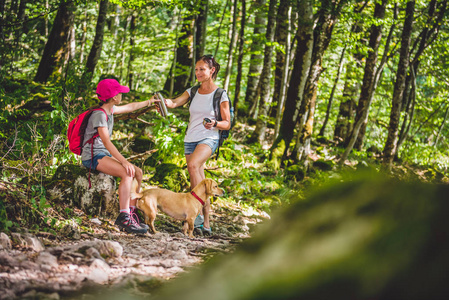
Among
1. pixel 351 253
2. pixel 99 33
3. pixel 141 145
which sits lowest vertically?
pixel 141 145

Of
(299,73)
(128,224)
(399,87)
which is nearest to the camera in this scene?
(128,224)

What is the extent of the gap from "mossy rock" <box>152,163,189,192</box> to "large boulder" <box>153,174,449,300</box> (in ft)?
20.8

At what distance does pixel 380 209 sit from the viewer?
3.23ft

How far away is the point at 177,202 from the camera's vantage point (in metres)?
5.00

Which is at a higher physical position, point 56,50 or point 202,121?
point 56,50

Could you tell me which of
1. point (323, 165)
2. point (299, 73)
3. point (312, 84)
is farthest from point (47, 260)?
point (323, 165)

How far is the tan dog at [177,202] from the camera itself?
4.84 meters

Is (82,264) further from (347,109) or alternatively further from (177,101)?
(347,109)

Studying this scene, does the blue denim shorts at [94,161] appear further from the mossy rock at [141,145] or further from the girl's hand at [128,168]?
the mossy rock at [141,145]

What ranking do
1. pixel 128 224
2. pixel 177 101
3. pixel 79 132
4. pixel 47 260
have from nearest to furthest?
pixel 47 260 → pixel 128 224 → pixel 79 132 → pixel 177 101

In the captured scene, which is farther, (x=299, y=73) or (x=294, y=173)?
(x=299, y=73)

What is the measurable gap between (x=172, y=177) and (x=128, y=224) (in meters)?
2.97

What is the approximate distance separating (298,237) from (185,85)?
17.8m

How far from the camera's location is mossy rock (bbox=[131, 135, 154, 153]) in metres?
9.26
